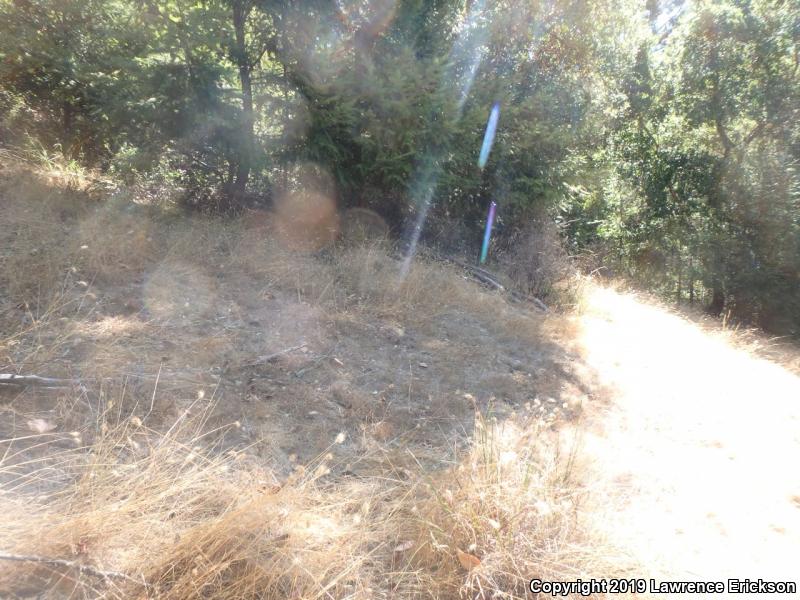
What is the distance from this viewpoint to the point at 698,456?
3.43 metres

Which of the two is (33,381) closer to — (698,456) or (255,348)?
(255,348)

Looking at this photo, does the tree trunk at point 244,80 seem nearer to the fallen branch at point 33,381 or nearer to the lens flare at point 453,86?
the lens flare at point 453,86

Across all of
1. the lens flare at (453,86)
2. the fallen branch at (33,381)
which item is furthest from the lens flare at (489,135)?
the fallen branch at (33,381)

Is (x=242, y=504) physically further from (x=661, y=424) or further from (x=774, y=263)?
(x=774, y=263)

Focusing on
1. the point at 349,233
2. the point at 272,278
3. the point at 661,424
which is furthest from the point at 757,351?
the point at 272,278

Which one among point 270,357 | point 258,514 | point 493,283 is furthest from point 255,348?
point 493,283

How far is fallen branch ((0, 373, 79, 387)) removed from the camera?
110 inches

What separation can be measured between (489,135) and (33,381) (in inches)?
262

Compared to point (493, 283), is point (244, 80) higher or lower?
higher

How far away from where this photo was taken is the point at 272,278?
521cm

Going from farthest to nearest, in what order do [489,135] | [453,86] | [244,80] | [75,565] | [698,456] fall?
[489,135] → [453,86] → [244,80] → [698,456] → [75,565]

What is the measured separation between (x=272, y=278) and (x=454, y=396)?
8.25ft

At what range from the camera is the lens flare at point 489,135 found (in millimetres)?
7335

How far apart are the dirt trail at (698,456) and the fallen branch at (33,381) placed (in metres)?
3.19
